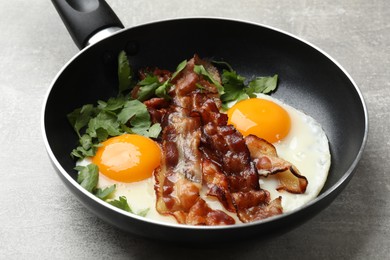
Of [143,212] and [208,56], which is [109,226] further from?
[208,56]

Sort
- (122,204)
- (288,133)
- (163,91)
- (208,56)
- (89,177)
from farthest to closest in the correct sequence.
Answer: (208,56) < (163,91) < (288,133) < (89,177) < (122,204)

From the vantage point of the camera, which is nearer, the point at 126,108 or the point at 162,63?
the point at 126,108

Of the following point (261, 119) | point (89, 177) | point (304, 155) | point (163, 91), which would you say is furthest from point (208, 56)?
point (89, 177)

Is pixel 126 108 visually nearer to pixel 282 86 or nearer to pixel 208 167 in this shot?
pixel 208 167

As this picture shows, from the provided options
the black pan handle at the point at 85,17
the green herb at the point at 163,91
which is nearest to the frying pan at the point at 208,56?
the black pan handle at the point at 85,17

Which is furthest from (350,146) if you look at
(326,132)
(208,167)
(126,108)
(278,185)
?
(126,108)

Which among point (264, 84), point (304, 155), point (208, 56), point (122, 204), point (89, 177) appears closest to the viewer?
point (122, 204)

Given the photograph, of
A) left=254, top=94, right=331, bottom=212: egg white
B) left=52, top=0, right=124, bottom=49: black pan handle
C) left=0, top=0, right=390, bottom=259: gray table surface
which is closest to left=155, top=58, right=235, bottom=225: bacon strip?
left=0, top=0, right=390, bottom=259: gray table surface
